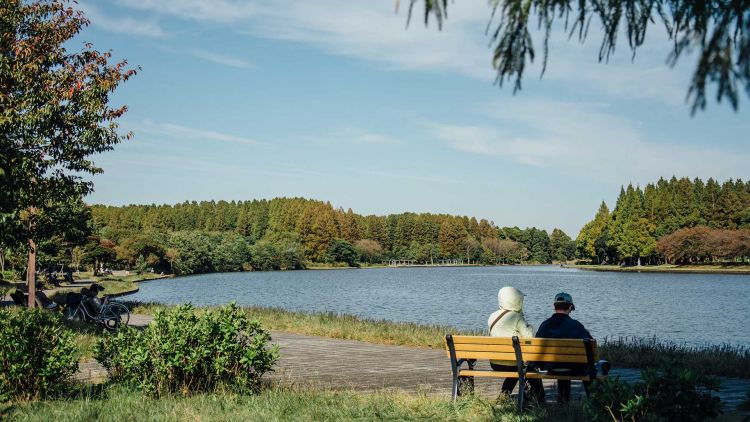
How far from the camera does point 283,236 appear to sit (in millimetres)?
154625

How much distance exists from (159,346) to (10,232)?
748 centimetres

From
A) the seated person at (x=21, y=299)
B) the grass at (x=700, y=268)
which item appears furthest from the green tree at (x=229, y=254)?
the seated person at (x=21, y=299)

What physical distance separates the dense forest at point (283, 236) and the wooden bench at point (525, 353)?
320 ft

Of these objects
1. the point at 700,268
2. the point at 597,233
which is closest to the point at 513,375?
the point at 700,268

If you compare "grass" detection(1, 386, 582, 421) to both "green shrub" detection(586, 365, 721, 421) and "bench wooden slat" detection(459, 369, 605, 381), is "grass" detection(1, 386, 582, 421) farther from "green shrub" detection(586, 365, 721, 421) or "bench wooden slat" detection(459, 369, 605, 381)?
"green shrub" detection(586, 365, 721, 421)

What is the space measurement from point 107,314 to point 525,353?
12496 millimetres

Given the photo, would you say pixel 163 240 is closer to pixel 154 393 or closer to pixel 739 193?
pixel 739 193

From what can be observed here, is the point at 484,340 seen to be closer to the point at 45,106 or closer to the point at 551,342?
the point at 551,342

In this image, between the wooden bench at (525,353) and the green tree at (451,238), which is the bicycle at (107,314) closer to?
the wooden bench at (525,353)

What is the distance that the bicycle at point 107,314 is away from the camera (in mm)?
16781

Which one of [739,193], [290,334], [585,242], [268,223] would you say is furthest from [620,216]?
[290,334]

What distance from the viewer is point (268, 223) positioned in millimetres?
179000

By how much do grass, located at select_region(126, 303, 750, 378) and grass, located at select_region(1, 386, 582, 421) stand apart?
1.29 meters

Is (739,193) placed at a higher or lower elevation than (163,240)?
higher
